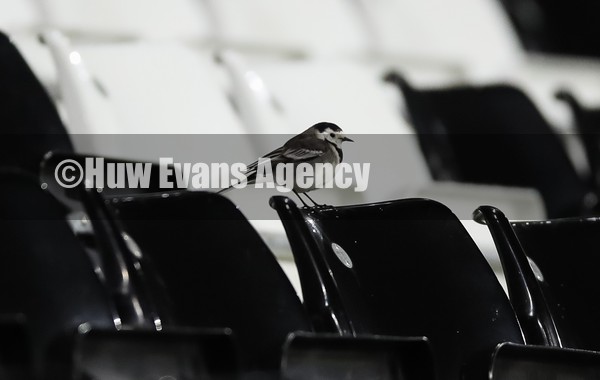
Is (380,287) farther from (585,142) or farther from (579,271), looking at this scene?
(585,142)

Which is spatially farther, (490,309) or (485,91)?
(485,91)

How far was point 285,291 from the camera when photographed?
3.14 ft

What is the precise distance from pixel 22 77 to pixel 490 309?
0.64 m

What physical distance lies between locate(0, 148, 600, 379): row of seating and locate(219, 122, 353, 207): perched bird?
8cm

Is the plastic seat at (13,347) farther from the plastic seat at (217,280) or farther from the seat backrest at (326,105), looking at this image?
the seat backrest at (326,105)

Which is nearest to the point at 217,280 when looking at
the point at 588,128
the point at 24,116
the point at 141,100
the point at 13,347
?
the point at 13,347

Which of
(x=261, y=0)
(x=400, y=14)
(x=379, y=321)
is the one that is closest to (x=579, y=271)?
(x=379, y=321)

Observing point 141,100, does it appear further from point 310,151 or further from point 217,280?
point 310,151

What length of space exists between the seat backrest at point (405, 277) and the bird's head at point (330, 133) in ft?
0.24

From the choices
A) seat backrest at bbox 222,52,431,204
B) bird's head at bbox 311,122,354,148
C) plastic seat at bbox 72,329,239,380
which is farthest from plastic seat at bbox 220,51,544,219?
plastic seat at bbox 72,329,239,380

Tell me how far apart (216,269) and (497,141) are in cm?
132

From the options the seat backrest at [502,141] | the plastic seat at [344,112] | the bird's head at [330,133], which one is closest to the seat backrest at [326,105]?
the plastic seat at [344,112]

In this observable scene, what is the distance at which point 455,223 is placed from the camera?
1.01 m

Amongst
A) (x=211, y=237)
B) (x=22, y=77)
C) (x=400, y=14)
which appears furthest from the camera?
(x=400, y=14)
